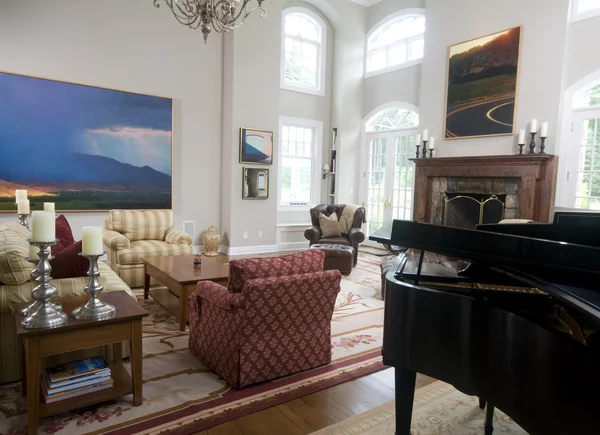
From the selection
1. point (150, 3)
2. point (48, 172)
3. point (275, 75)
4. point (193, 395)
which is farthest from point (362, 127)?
point (193, 395)

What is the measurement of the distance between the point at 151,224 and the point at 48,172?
1.66 metres

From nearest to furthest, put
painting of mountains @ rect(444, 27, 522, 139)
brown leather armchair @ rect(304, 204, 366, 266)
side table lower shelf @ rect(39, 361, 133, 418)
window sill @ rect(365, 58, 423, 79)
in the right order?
side table lower shelf @ rect(39, 361, 133, 418) < painting of mountains @ rect(444, 27, 522, 139) < brown leather armchair @ rect(304, 204, 366, 266) < window sill @ rect(365, 58, 423, 79)

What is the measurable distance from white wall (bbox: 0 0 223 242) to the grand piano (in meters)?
5.22

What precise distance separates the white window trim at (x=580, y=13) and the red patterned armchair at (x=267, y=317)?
523 centimetres

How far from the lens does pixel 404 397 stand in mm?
1954

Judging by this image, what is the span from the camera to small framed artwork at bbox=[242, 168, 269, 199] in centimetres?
699

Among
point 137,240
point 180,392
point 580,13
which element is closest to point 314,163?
point 137,240

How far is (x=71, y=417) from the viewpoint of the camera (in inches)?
85.7

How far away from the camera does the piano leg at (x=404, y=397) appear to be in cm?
195

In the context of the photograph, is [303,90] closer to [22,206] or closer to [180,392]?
[22,206]

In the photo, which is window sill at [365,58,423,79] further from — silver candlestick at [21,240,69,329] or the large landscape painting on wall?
silver candlestick at [21,240,69,329]

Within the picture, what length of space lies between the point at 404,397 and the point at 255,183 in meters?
5.53

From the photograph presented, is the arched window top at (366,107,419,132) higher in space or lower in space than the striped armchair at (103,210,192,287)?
higher

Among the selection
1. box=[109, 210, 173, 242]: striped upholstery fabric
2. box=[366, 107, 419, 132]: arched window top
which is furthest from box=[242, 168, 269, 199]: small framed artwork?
box=[366, 107, 419, 132]: arched window top
